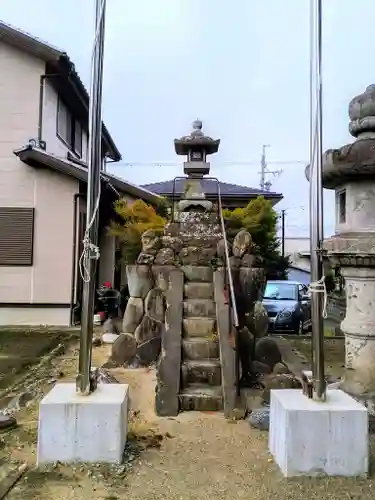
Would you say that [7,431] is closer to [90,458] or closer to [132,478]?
[90,458]

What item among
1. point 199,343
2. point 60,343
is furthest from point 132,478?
Answer: point 60,343

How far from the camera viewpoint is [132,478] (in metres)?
3.41

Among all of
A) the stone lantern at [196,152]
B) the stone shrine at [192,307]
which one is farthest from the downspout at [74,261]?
the stone shrine at [192,307]

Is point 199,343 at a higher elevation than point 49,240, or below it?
below

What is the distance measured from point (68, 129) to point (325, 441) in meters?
11.9

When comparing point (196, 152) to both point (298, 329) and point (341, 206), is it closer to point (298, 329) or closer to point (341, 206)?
point (341, 206)

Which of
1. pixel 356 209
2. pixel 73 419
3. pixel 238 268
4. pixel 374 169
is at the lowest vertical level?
pixel 73 419

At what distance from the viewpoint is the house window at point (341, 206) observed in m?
5.43

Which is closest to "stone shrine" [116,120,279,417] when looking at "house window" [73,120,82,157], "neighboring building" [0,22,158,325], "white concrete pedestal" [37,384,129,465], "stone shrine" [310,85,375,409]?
"stone shrine" [310,85,375,409]

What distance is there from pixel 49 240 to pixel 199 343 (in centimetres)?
634

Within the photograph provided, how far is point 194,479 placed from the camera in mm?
3438

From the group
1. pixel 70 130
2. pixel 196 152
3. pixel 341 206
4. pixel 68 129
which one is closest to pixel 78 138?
pixel 70 130

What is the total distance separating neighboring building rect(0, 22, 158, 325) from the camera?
10742mm

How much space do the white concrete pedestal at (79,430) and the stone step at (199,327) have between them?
94.0 inches
